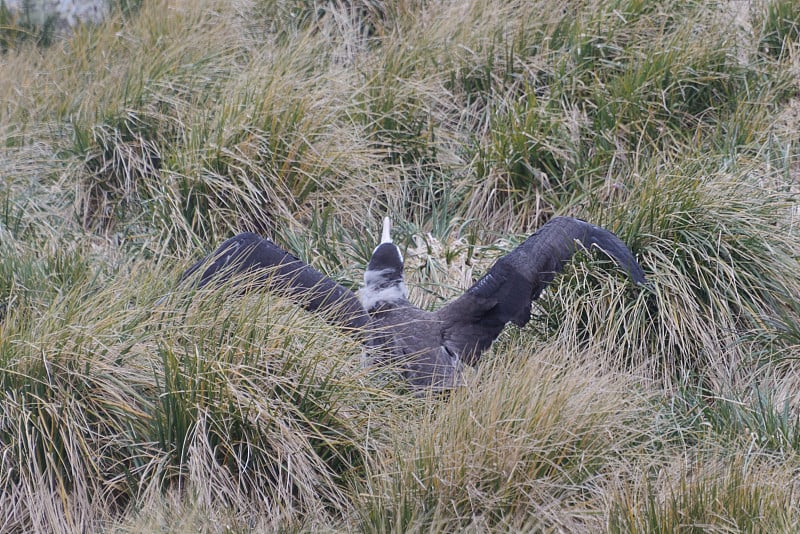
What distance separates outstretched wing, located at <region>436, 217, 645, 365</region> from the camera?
473 centimetres

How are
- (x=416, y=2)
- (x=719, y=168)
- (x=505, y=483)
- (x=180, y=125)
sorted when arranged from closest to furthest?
(x=505, y=483)
(x=719, y=168)
(x=180, y=125)
(x=416, y=2)

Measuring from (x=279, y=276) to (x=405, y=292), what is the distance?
0.66m

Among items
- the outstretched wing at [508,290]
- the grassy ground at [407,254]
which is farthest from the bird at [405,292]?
the grassy ground at [407,254]

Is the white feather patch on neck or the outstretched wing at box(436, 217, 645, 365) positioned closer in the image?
the outstretched wing at box(436, 217, 645, 365)

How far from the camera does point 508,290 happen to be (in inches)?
186

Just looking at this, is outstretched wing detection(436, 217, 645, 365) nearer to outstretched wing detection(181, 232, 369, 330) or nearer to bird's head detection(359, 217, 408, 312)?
bird's head detection(359, 217, 408, 312)

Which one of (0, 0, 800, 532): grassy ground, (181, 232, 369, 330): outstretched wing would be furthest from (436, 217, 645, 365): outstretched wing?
(181, 232, 369, 330): outstretched wing

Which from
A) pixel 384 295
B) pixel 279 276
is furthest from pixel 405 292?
pixel 279 276

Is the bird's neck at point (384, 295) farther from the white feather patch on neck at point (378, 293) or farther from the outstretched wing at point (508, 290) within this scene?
the outstretched wing at point (508, 290)

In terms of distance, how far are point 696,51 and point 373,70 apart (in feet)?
7.16

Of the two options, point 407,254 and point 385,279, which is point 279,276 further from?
point 407,254

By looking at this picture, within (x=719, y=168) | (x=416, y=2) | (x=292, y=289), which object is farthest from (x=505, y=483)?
(x=416, y=2)

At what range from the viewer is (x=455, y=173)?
21.6 ft

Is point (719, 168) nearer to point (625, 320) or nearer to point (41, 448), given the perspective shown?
point (625, 320)
